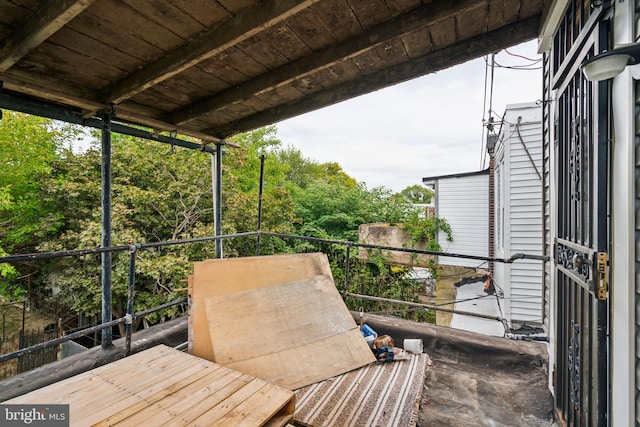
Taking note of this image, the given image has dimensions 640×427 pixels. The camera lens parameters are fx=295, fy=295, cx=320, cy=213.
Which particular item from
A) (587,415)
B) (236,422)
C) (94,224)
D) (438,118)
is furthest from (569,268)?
(438,118)

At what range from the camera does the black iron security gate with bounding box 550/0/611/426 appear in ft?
3.72

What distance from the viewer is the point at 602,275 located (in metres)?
1.13

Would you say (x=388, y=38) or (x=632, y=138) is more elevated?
(x=388, y=38)

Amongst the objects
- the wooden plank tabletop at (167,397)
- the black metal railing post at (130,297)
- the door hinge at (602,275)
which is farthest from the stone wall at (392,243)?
the wooden plank tabletop at (167,397)

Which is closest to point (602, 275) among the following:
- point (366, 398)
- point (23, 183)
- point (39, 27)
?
point (366, 398)

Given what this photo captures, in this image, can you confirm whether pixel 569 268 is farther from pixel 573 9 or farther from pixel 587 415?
pixel 573 9

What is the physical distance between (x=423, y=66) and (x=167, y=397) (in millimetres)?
2515

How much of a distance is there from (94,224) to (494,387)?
750cm

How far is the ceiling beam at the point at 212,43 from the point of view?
146cm

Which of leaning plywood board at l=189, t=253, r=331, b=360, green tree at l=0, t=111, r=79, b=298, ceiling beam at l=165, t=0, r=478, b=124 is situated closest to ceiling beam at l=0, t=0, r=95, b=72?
ceiling beam at l=165, t=0, r=478, b=124

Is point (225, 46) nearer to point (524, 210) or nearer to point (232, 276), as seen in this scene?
point (232, 276)

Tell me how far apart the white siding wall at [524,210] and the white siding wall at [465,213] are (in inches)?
122

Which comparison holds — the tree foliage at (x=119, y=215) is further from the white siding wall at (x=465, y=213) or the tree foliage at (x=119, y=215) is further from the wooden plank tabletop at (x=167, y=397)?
the wooden plank tabletop at (x=167, y=397)

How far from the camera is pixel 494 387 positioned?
2.16 metres
